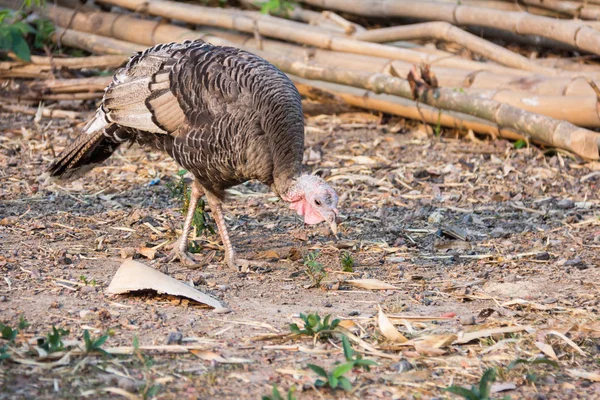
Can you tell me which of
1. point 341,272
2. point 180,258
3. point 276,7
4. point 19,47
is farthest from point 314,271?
point 19,47

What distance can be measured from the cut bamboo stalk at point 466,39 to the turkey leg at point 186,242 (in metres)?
3.72

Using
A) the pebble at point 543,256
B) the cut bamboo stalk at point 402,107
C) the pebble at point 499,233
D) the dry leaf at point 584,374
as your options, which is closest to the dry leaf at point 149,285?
the dry leaf at point 584,374

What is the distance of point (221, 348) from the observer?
412 cm

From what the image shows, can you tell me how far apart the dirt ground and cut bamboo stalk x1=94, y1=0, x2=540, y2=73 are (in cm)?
74

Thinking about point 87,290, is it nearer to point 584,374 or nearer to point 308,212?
point 308,212

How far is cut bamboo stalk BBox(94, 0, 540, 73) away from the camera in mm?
8555

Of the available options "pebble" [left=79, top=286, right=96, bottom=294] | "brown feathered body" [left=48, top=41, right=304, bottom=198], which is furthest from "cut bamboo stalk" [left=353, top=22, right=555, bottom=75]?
"pebble" [left=79, top=286, right=96, bottom=294]

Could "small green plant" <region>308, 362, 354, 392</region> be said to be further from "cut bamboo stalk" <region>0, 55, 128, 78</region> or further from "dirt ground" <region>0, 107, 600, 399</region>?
"cut bamboo stalk" <region>0, 55, 128, 78</region>

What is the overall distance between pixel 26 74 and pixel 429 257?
17.8ft

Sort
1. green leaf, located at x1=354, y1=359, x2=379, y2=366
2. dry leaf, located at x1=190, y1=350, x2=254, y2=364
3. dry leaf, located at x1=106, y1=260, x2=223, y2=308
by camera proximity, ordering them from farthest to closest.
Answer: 1. dry leaf, located at x1=106, y1=260, x2=223, y2=308
2. dry leaf, located at x1=190, y1=350, x2=254, y2=364
3. green leaf, located at x1=354, y1=359, x2=379, y2=366

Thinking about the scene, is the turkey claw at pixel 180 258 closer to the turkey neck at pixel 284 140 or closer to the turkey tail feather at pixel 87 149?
the turkey neck at pixel 284 140

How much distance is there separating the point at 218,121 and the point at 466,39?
3.94 m

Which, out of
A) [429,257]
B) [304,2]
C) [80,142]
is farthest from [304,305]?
[304,2]

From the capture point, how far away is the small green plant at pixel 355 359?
12.6 ft
